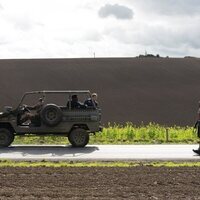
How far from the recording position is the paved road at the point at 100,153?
1600 centimetres

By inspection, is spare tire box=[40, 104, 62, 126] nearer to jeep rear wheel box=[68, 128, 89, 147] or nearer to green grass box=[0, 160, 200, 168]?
jeep rear wheel box=[68, 128, 89, 147]

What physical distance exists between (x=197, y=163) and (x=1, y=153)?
6089 mm

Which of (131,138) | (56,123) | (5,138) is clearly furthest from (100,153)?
(131,138)

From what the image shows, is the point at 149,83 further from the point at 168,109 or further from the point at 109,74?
the point at 168,109

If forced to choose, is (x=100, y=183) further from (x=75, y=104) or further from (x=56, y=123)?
(x=75, y=104)

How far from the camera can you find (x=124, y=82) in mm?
59844

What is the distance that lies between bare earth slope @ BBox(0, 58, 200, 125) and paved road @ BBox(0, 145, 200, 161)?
2547cm

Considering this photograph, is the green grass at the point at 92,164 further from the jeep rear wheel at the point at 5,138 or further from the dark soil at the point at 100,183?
the jeep rear wheel at the point at 5,138

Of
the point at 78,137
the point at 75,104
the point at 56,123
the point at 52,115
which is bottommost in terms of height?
the point at 78,137

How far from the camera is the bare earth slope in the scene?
49531 millimetres

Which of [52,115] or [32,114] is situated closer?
[52,115]

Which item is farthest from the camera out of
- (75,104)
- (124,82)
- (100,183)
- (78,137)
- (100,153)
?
(124,82)

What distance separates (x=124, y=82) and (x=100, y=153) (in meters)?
42.5

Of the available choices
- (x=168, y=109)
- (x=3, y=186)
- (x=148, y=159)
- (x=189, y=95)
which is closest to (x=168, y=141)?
(x=148, y=159)
